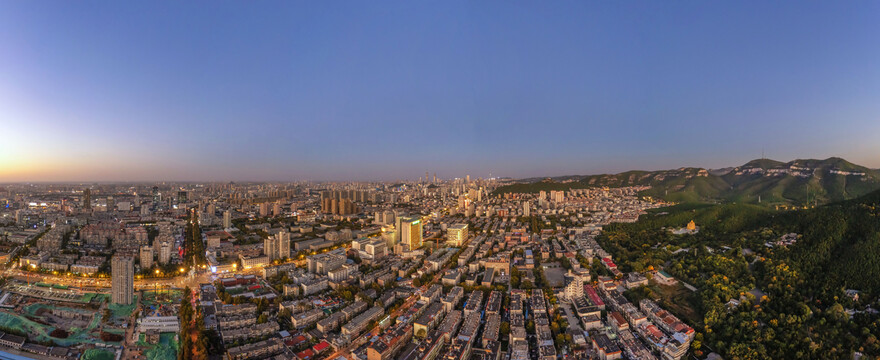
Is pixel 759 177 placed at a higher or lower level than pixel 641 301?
higher

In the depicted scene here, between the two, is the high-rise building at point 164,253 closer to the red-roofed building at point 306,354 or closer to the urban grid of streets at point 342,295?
the urban grid of streets at point 342,295

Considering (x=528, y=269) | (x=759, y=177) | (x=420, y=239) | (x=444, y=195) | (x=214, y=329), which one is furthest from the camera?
(x=444, y=195)

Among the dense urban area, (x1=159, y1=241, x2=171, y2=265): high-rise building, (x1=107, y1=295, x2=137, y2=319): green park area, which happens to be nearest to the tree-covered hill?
the dense urban area

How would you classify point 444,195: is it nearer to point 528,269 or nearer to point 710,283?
point 528,269

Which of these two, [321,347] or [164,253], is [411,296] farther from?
[164,253]

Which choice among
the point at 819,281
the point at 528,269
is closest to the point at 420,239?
the point at 528,269

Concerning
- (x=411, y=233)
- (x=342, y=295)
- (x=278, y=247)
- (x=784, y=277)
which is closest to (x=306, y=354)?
(x=342, y=295)

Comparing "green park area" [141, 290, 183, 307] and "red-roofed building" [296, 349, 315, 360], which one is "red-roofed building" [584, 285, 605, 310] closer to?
"red-roofed building" [296, 349, 315, 360]
